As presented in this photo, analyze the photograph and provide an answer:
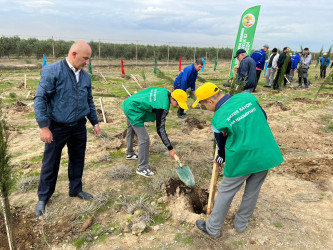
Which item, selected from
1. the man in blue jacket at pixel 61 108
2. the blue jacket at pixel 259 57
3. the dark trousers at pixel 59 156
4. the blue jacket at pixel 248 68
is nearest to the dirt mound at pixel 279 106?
the blue jacket at pixel 259 57

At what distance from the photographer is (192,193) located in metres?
3.35

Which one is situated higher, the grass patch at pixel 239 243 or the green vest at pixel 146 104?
the green vest at pixel 146 104

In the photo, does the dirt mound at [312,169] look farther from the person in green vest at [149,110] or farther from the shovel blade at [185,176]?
the person in green vest at [149,110]

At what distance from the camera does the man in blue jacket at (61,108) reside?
251 centimetres

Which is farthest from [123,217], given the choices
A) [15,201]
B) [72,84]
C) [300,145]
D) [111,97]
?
[111,97]

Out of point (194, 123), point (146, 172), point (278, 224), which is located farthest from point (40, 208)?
point (194, 123)

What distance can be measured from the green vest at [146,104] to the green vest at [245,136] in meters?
1.25

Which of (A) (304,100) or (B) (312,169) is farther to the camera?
(A) (304,100)

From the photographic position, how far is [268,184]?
3.76 metres

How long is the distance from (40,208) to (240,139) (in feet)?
8.65

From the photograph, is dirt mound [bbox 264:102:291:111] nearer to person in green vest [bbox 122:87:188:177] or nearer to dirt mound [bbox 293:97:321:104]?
dirt mound [bbox 293:97:321:104]

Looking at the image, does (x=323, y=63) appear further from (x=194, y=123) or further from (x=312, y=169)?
(x=312, y=169)

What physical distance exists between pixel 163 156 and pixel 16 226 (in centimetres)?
270

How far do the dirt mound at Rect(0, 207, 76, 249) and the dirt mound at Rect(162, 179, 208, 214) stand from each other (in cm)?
138
